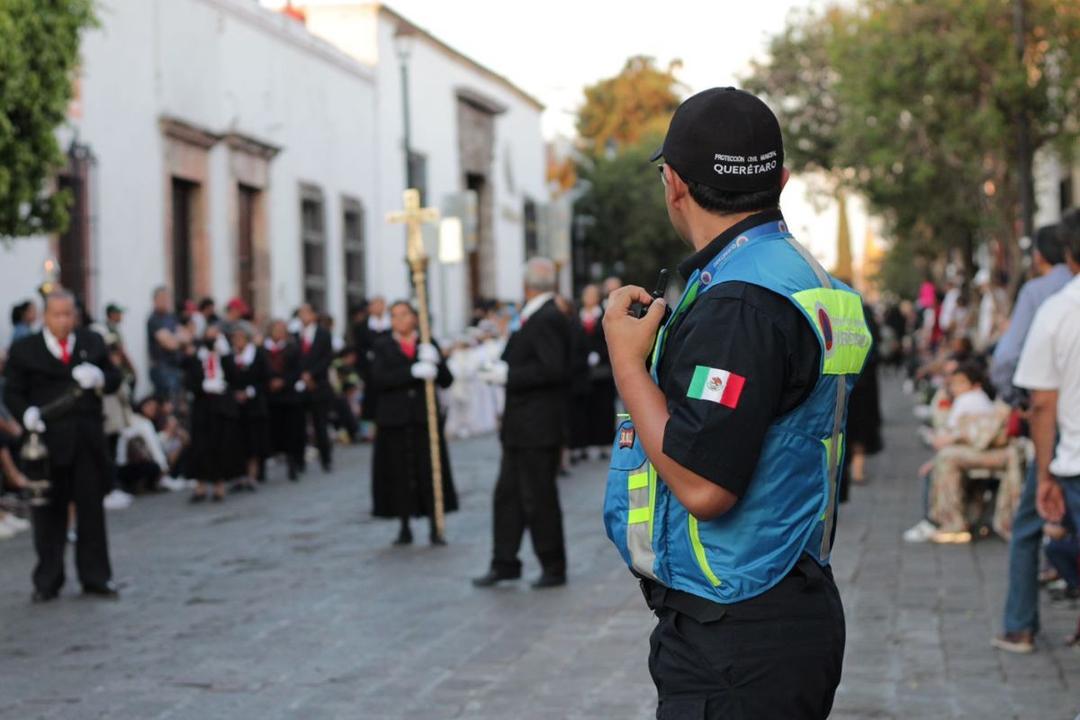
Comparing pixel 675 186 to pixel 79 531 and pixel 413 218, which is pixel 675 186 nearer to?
pixel 79 531

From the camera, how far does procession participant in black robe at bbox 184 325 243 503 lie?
1772 centimetres

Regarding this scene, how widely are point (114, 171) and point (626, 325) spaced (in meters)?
20.2

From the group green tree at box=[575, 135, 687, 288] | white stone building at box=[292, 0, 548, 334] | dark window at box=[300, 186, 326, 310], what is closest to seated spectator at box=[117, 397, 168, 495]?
dark window at box=[300, 186, 326, 310]

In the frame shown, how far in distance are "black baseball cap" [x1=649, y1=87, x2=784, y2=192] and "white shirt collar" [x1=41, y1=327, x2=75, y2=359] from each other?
26.9 feet

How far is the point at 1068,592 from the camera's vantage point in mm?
9633

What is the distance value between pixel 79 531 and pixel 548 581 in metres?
2.77

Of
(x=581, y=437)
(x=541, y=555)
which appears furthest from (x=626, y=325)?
(x=581, y=437)

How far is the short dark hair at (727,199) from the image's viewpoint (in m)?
3.41

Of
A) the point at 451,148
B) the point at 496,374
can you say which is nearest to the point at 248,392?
the point at 496,374

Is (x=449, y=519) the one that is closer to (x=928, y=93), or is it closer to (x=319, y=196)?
(x=928, y=93)

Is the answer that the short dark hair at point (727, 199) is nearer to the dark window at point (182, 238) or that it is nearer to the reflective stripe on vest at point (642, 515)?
the reflective stripe on vest at point (642, 515)

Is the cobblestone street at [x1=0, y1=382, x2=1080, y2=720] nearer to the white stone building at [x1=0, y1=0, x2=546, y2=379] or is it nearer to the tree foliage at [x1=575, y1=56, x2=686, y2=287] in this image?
the white stone building at [x1=0, y1=0, x2=546, y2=379]

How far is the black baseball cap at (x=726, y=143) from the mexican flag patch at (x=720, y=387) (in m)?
0.39

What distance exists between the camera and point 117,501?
57.2 feet
